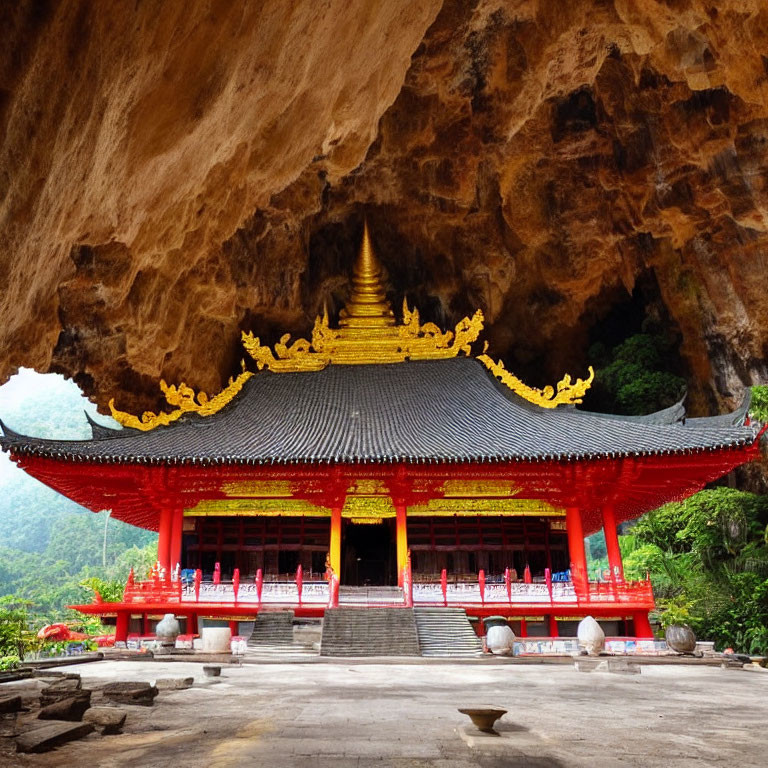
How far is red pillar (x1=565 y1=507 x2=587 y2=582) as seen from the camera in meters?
16.1

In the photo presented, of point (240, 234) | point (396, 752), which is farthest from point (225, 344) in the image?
point (396, 752)

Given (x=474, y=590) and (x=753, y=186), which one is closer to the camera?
(x=474, y=590)

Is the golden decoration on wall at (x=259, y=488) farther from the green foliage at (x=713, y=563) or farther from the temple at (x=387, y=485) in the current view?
the green foliage at (x=713, y=563)

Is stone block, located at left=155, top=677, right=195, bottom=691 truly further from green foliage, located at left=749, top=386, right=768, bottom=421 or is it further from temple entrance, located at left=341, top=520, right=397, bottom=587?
green foliage, located at left=749, top=386, right=768, bottom=421

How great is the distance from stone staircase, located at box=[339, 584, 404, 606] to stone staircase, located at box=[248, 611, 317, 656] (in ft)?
5.48

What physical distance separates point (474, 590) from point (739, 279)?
42.1ft

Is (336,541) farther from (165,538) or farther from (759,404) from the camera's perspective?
(759,404)

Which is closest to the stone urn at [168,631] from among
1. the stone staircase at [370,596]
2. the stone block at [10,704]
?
the stone staircase at [370,596]

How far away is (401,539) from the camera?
17.0 meters

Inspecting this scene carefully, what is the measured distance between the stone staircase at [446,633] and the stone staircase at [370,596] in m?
1.11

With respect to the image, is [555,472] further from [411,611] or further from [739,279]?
[739,279]

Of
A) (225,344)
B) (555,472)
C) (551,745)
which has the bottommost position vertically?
(551,745)

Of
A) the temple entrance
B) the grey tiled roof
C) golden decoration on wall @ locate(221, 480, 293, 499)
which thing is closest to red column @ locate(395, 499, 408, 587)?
the grey tiled roof

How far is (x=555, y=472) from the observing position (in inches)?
655
